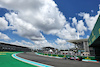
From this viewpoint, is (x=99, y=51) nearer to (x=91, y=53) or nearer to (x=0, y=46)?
(x=91, y=53)

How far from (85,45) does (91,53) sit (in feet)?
89.4

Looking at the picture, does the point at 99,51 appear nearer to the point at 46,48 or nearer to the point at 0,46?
the point at 0,46

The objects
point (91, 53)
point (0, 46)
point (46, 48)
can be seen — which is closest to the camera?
point (91, 53)

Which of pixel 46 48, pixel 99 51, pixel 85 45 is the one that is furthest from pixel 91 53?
pixel 46 48

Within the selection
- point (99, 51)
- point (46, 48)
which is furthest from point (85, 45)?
point (46, 48)

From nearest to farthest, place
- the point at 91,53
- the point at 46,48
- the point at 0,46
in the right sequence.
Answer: the point at 91,53, the point at 0,46, the point at 46,48

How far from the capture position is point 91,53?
30984mm

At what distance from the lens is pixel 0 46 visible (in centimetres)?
5584

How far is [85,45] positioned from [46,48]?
57085 millimetres

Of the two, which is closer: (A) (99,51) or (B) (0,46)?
(A) (99,51)

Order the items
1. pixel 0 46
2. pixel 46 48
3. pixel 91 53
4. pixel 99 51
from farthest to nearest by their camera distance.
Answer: pixel 46 48
pixel 0 46
pixel 91 53
pixel 99 51

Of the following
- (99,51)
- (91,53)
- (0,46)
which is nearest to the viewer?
(99,51)

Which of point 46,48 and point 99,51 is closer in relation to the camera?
point 99,51

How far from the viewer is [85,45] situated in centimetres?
5666
